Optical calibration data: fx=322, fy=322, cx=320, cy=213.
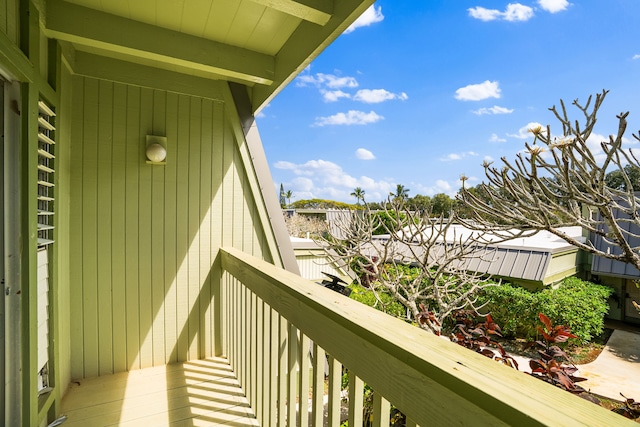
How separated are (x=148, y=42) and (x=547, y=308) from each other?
269 inches

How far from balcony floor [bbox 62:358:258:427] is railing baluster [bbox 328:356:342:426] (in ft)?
3.28

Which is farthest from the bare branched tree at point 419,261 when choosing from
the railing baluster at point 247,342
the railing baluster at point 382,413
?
the railing baluster at point 382,413

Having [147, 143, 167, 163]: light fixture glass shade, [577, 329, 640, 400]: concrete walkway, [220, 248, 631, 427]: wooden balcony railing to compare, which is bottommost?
[577, 329, 640, 400]: concrete walkway

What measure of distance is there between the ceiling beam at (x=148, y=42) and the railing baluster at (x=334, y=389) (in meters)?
1.94

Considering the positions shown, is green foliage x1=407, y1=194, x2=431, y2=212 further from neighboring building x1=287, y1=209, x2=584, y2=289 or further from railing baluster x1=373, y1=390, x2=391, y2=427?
railing baluster x1=373, y1=390, x2=391, y2=427

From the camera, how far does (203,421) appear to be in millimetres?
1823

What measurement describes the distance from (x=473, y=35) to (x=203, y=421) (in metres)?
14.4

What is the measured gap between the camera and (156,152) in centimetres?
238

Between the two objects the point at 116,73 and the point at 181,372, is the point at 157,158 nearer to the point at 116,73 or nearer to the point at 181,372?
the point at 116,73

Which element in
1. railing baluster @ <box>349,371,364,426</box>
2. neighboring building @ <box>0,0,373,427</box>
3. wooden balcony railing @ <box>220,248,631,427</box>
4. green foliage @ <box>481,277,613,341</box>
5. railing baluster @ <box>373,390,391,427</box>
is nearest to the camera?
wooden balcony railing @ <box>220,248,631,427</box>

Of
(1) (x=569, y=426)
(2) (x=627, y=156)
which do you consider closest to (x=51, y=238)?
(1) (x=569, y=426)

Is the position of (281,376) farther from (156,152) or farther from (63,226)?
(156,152)

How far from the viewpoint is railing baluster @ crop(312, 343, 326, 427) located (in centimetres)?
111

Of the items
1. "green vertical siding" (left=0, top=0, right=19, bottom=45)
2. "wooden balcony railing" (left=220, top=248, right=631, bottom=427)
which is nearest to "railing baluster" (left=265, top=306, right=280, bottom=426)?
"wooden balcony railing" (left=220, top=248, right=631, bottom=427)
